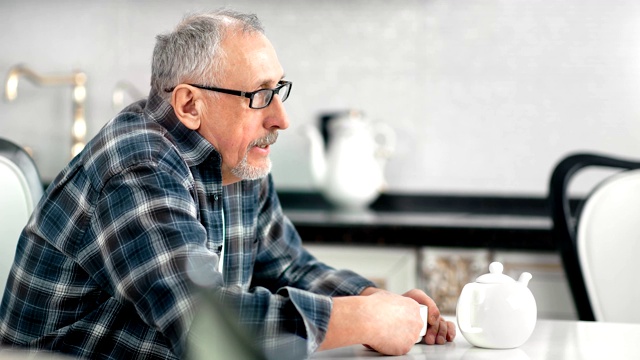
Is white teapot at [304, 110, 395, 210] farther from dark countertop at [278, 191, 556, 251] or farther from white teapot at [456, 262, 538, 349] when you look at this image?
white teapot at [456, 262, 538, 349]

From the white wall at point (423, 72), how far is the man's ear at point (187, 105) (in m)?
1.76

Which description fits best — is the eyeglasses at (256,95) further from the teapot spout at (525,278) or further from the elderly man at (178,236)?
the teapot spout at (525,278)

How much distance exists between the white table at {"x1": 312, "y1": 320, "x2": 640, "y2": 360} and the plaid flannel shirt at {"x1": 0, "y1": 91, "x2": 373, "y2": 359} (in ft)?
0.51

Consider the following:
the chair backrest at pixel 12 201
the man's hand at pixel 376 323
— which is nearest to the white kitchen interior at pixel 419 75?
the chair backrest at pixel 12 201

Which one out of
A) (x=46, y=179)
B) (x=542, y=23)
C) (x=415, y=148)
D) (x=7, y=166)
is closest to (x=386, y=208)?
(x=415, y=148)

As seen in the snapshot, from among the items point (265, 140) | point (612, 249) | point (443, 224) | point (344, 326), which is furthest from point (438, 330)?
point (443, 224)

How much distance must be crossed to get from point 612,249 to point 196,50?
0.94 metres

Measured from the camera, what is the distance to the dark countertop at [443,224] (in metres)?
2.50

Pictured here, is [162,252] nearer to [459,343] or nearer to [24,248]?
[24,248]

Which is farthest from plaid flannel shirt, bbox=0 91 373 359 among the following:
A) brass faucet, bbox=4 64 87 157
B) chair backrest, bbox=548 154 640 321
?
brass faucet, bbox=4 64 87 157

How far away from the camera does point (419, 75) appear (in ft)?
10.1

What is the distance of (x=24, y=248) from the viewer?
1327 mm

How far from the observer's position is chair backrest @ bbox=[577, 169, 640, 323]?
5.85ft

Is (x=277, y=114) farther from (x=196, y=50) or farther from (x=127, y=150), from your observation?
(x=127, y=150)
